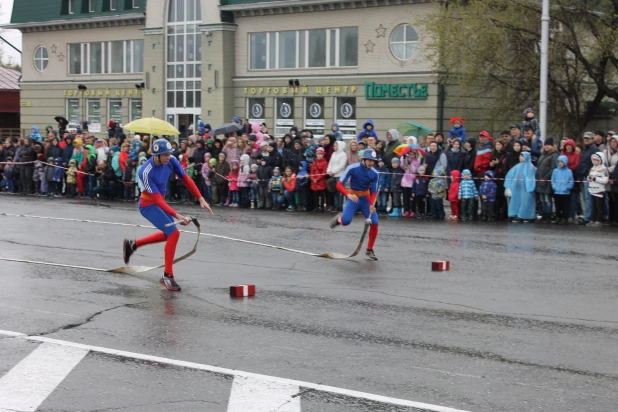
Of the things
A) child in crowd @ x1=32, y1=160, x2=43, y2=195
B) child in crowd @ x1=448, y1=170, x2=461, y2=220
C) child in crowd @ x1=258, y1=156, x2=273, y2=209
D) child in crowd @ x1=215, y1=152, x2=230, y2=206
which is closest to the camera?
child in crowd @ x1=448, y1=170, x2=461, y2=220

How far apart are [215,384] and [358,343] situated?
1.84 meters

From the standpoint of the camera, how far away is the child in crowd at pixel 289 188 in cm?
2372

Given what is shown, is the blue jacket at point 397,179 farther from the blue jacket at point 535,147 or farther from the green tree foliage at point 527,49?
the green tree foliage at point 527,49

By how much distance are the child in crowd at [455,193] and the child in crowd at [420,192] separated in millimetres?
674

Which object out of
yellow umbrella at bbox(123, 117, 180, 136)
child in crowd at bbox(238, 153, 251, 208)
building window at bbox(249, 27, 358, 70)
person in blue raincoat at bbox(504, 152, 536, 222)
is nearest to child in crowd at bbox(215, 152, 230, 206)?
child in crowd at bbox(238, 153, 251, 208)

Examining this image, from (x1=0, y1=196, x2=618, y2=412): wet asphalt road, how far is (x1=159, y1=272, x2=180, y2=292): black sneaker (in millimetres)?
124

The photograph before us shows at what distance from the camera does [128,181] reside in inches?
1088

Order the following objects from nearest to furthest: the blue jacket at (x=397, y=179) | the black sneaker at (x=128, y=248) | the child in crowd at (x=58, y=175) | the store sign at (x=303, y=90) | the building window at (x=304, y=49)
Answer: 1. the black sneaker at (x=128, y=248)
2. the blue jacket at (x=397, y=179)
3. the child in crowd at (x=58, y=175)
4. the store sign at (x=303, y=90)
5. the building window at (x=304, y=49)

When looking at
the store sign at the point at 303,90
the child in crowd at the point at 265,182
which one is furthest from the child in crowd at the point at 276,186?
the store sign at the point at 303,90

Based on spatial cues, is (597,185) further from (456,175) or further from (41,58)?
(41,58)

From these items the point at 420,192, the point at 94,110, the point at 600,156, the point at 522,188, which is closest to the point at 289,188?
the point at 420,192

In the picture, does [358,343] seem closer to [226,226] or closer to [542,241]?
[542,241]

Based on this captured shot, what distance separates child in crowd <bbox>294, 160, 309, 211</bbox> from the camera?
2362 centimetres

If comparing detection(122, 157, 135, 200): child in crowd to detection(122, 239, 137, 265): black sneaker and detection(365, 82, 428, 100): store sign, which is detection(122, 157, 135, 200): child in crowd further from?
detection(122, 239, 137, 265): black sneaker
